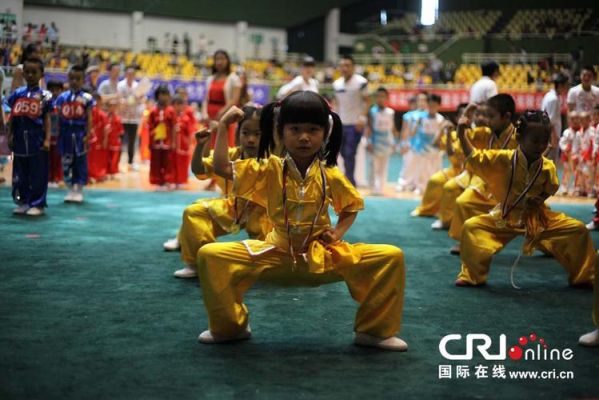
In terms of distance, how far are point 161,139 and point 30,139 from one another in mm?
3600

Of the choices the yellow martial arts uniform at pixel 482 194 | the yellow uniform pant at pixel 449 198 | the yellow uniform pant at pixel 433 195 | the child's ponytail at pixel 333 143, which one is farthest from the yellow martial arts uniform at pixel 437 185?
the child's ponytail at pixel 333 143

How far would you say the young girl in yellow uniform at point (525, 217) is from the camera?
523cm

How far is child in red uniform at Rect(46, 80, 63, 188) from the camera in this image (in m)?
9.33

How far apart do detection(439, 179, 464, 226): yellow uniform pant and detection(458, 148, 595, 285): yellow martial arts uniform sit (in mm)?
→ 2027

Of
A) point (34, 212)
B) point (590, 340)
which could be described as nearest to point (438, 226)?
point (34, 212)

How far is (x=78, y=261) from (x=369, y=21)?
2470cm

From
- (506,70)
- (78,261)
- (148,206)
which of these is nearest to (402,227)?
(148,206)

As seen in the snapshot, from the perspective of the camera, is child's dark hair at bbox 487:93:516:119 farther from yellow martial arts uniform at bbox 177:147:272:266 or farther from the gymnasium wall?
the gymnasium wall

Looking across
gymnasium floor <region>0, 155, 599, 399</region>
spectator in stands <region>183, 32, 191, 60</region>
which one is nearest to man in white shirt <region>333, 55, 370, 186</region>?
gymnasium floor <region>0, 155, 599, 399</region>

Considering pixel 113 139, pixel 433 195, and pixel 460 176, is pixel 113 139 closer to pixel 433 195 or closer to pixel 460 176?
pixel 433 195

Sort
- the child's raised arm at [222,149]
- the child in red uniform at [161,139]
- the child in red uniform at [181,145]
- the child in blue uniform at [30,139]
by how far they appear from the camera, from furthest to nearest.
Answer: the child in red uniform at [181,145] < the child in red uniform at [161,139] < the child in blue uniform at [30,139] < the child's raised arm at [222,149]

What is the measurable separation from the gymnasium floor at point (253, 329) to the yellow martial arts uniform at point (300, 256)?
0.17 metres

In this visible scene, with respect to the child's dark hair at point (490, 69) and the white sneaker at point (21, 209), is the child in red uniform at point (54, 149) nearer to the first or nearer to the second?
the white sneaker at point (21, 209)

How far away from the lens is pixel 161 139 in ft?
36.8
